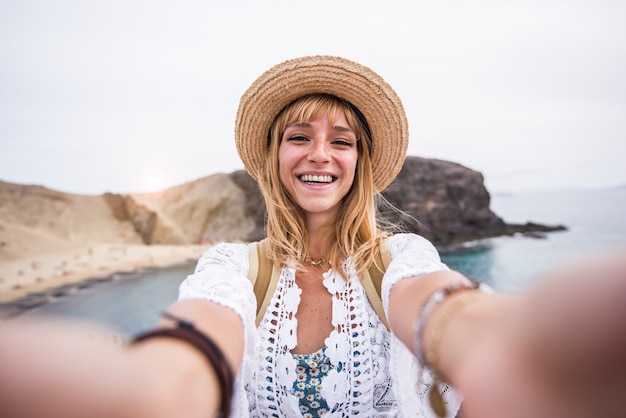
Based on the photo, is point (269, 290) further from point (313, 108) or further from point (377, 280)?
point (313, 108)

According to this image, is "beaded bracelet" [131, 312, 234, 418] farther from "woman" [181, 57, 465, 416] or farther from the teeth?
the teeth

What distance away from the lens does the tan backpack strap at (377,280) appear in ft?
4.91

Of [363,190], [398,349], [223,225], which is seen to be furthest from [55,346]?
[223,225]

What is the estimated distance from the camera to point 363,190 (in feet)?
6.34

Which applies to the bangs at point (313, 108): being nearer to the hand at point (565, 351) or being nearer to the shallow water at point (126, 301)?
the hand at point (565, 351)

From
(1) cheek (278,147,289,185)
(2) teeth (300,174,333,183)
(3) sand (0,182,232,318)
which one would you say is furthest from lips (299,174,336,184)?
(3) sand (0,182,232,318)

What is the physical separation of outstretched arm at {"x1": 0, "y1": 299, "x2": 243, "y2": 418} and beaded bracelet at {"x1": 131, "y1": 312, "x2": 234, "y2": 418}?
2 centimetres

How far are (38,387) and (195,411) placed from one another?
27 cm

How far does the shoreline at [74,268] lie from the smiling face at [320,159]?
12.9m

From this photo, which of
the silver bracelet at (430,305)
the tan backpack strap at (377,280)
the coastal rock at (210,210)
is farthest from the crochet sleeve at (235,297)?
the coastal rock at (210,210)

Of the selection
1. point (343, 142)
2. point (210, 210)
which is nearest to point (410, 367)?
point (343, 142)

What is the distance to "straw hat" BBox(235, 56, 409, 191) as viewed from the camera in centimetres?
174

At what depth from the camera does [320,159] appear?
1.71 meters

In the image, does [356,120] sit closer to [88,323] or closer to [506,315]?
[506,315]
